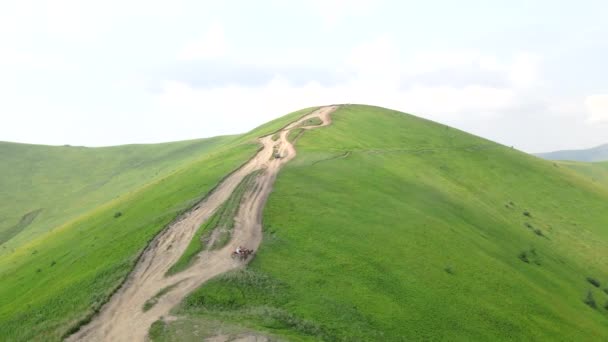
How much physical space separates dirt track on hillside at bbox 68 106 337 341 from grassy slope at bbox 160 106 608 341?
4.95 ft

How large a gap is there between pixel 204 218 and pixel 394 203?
78.4 feet

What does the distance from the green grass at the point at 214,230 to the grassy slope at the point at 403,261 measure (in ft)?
14.1

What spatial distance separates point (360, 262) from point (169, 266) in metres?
17.0

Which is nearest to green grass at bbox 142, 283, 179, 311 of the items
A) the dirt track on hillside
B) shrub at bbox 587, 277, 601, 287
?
the dirt track on hillside

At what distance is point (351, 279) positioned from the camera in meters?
36.2

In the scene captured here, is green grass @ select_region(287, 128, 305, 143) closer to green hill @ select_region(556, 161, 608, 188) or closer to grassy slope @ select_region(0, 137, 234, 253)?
grassy slope @ select_region(0, 137, 234, 253)

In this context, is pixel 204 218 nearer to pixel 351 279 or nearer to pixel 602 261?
pixel 351 279

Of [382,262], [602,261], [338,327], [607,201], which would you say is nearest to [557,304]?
[382,262]

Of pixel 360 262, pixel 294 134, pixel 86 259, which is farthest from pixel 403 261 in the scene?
pixel 294 134

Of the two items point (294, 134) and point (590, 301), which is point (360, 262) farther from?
point (294, 134)

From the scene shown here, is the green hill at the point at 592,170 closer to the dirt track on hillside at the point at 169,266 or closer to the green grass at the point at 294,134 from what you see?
the green grass at the point at 294,134

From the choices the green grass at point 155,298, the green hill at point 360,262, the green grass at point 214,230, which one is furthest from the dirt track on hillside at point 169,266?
the green hill at point 360,262

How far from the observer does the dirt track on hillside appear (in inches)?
1174

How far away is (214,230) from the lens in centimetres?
4391
